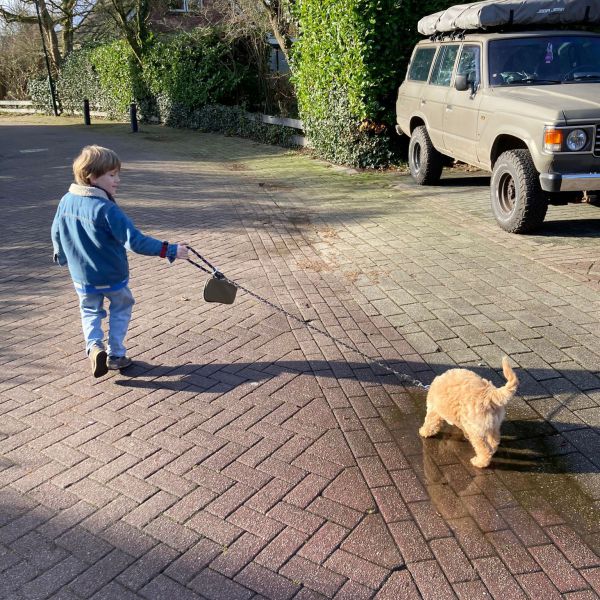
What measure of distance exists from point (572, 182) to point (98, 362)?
4905mm

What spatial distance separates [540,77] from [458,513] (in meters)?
6.28

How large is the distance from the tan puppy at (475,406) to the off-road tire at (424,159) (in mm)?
6913

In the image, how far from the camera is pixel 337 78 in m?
12.0

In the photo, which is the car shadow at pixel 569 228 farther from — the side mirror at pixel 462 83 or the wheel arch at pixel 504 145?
the side mirror at pixel 462 83

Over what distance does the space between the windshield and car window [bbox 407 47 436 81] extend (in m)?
1.94

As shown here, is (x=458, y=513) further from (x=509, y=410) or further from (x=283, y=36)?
(x=283, y=36)

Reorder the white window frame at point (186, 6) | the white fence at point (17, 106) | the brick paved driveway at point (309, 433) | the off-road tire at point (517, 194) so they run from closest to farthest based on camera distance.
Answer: the brick paved driveway at point (309, 433), the off-road tire at point (517, 194), the white window frame at point (186, 6), the white fence at point (17, 106)

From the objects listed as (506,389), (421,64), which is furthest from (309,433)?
(421,64)

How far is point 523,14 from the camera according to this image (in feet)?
25.6

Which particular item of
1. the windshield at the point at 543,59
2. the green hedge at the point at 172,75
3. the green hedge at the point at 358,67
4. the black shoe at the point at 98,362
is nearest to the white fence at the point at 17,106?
→ the green hedge at the point at 172,75

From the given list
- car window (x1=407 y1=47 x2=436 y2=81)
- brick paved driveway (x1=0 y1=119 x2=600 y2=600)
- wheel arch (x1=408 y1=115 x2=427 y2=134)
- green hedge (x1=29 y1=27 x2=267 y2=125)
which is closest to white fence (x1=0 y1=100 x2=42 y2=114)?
green hedge (x1=29 y1=27 x2=267 y2=125)

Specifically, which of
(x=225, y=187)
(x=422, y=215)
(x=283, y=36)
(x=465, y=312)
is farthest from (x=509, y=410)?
(x=283, y=36)

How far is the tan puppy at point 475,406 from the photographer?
3154 millimetres

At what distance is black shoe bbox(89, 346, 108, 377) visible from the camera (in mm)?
4035
